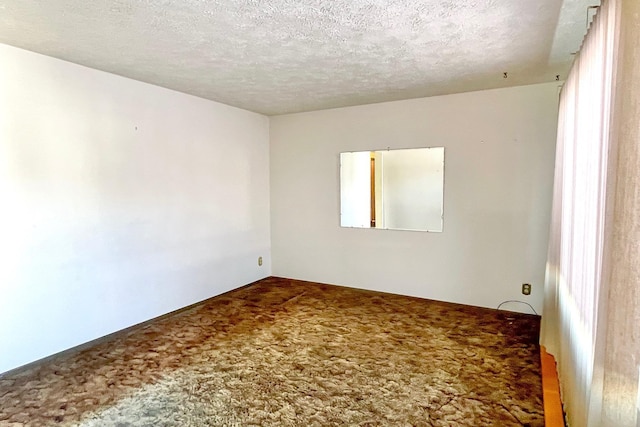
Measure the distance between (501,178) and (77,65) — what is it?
4125mm

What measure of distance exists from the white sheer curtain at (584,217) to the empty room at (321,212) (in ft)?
0.09

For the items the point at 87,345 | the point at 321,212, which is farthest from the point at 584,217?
the point at 87,345

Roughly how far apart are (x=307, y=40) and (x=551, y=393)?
9.33ft

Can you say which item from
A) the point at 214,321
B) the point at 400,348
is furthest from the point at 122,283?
the point at 400,348

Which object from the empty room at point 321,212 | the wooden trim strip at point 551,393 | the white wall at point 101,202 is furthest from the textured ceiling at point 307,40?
the wooden trim strip at point 551,393

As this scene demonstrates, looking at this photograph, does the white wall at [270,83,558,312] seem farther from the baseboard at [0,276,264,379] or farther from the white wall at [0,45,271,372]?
the baseboard at [0,276,264,379]

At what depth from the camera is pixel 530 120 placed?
3.76m

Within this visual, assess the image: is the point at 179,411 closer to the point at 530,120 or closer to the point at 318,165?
the point at 318,165

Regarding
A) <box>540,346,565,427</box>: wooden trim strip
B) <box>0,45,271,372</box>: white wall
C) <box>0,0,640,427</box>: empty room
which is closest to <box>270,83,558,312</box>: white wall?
<box>0,0,640,427</box>: empty room

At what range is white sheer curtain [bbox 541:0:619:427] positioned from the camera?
4.73 ft

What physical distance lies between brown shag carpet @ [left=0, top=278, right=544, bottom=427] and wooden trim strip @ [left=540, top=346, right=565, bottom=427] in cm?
4

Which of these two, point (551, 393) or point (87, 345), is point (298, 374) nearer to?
point (551, 393)

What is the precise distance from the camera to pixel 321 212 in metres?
5.11

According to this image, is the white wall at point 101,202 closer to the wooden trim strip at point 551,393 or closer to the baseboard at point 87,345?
the baseboard at point 87,345
